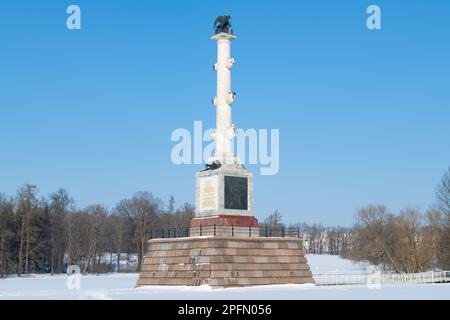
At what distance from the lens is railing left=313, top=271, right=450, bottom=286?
127ft

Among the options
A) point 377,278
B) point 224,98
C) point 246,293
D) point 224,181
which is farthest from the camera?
point 377,278

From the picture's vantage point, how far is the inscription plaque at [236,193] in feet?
119

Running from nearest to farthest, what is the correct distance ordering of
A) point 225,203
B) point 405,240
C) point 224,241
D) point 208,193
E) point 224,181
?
point 224,241 < point 225,203 < point 224,181 < point 208,193 < point 405,240

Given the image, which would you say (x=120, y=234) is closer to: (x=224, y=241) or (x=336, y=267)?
(x=336, y=267)

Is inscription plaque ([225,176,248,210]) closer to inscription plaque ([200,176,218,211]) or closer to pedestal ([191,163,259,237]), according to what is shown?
pedestal ([191,163,259,237])

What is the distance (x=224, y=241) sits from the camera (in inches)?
1325

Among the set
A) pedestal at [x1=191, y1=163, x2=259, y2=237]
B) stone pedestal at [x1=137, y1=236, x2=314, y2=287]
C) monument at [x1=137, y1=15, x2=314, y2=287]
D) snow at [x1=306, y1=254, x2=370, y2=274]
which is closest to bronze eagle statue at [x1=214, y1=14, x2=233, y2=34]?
monument at [x1=137, y1=15, x2=314, y2=287]

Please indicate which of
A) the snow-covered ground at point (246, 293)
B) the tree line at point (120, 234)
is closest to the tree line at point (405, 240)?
the tree line at point (120, 234)

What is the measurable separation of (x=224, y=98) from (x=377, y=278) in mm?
15548

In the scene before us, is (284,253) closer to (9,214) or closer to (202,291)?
(202,291)

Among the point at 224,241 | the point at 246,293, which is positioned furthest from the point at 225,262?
the point at 246,293

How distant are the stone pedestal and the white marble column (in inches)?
232

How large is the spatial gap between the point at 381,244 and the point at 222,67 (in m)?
34.2

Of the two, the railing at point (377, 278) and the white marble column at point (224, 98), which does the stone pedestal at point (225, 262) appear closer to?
the railing at point (377, 278)
